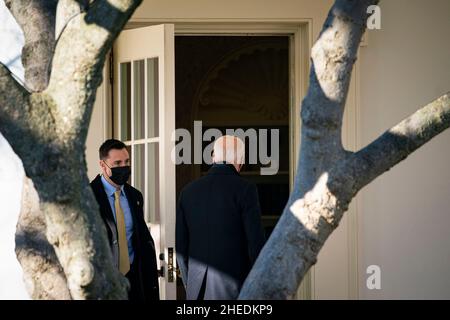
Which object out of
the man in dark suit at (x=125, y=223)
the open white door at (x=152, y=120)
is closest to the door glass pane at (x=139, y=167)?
the open white door at (x=152, y=120)

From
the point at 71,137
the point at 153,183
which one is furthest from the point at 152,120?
the point at 71,137

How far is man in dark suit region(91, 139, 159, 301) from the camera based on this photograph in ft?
21.2

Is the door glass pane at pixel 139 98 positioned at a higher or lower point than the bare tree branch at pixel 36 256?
higher

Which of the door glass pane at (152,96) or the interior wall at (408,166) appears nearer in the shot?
the door glass pane at (152,96)

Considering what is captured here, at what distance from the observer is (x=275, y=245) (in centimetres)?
432

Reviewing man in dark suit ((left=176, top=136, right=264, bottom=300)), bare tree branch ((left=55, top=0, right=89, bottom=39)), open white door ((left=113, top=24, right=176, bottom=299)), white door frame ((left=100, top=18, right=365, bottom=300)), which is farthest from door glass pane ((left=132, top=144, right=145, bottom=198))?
bare tree branch ((left=55, top=0, right=89, bottom=39))

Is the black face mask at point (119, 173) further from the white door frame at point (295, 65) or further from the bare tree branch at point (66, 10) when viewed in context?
the bare tree branch at point (66, 10)

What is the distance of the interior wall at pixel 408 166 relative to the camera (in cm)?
767

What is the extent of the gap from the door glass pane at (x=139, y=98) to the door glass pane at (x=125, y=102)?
0.25ft

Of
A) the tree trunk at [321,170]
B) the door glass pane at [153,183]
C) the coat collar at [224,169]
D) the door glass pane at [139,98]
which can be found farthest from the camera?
the door glass pane at [139,98]

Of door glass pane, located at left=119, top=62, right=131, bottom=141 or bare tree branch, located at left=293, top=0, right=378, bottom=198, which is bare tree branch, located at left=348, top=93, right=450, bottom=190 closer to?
bare tree branch, located at left=293, top=0, right=378, bottom=198

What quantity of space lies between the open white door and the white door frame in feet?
0.39

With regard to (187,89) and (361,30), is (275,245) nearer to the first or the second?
(361,30)

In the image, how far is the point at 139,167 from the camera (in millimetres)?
7633
